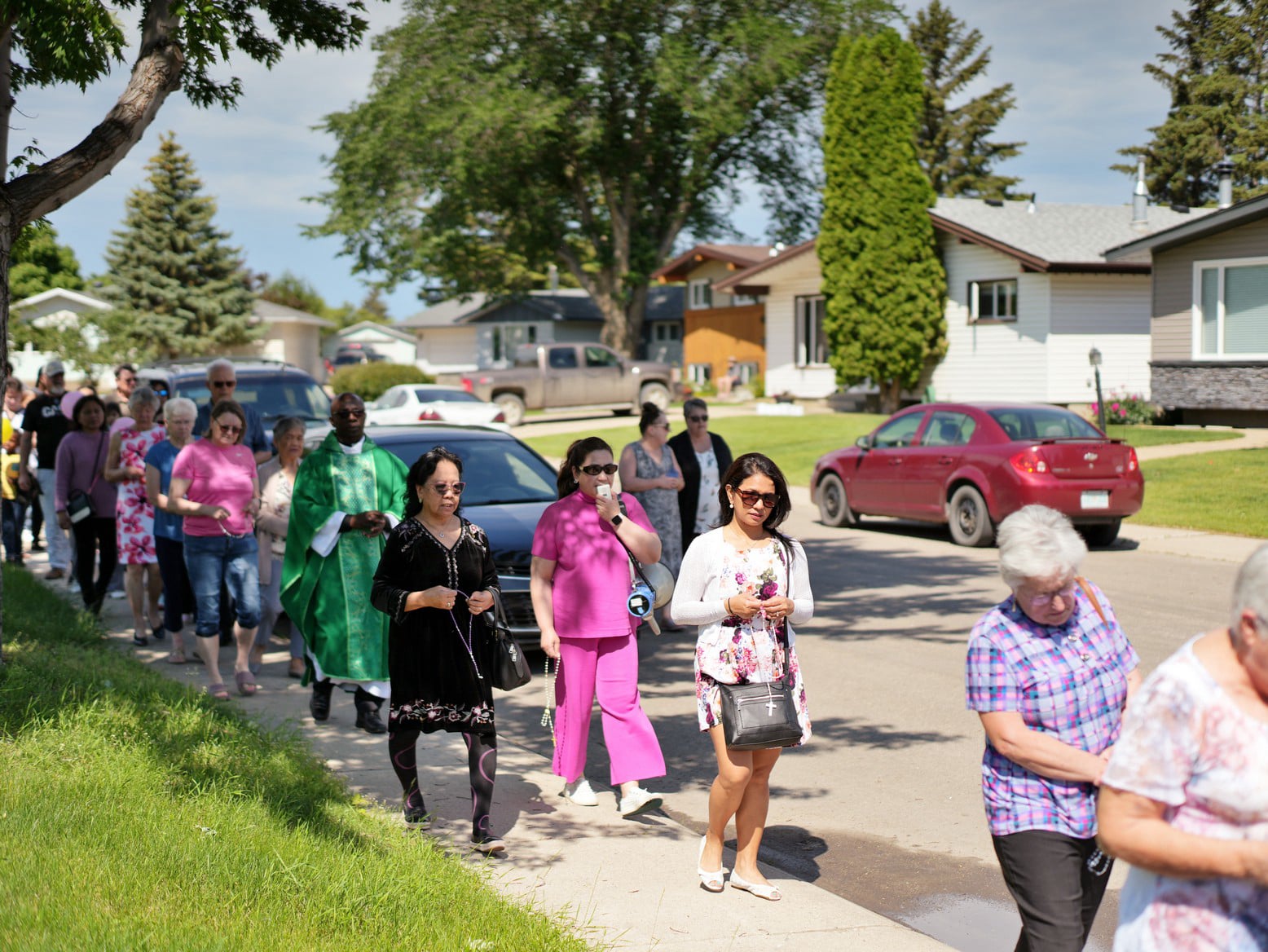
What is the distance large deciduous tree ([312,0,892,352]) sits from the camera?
1681 inches

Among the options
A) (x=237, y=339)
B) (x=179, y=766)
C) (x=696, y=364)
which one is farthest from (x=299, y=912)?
(x=237, y=339)

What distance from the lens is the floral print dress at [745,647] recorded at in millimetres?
5023

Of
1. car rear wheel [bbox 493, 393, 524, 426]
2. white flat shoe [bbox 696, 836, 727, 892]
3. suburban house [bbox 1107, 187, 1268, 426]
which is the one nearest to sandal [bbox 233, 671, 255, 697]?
white flat shoe [bbox 696, 836, 727, 892]

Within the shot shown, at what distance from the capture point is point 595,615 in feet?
20.6

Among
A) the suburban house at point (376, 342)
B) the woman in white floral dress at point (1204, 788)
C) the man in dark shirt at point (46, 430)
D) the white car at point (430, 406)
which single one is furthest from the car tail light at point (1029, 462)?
the suburban house at point (376, 342)

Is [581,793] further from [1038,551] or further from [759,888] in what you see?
[1038,551]

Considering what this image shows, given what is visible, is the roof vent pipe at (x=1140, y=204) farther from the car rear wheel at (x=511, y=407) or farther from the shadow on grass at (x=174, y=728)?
the shadow on grass at (x=174, y=728)

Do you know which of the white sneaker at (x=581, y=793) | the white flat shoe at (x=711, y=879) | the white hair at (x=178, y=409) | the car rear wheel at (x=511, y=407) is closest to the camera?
the white flat shoe at (x=711, y=879)

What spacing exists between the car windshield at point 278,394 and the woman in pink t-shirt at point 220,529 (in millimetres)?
6290

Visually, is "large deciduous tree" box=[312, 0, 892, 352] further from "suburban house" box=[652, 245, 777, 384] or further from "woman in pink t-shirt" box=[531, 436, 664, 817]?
"woman in pink t-shirt" box=[531, 436, 664, 817]

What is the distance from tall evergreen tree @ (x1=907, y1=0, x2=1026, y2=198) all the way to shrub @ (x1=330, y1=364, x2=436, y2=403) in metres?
27.9

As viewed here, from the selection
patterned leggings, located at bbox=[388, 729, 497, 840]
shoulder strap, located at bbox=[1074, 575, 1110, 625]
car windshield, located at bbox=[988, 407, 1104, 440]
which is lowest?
patterned leggings, located at bbox=[388, 729, 497, 840]

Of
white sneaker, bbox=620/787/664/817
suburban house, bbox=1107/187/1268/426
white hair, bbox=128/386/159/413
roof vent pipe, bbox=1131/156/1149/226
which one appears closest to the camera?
white sneaker, bbox=620/787/664/817

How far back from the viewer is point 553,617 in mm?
6332
